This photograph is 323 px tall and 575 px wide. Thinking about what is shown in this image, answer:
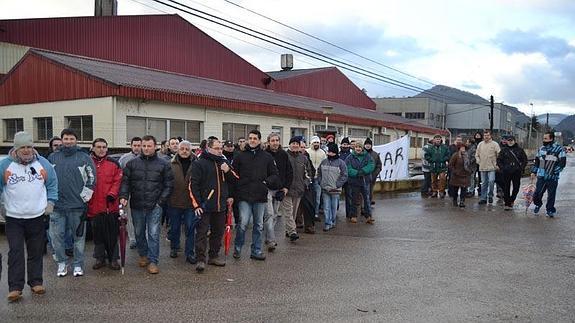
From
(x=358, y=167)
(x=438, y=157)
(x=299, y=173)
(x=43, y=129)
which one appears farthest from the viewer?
(x=43, y=129)

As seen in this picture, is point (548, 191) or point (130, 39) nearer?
point (548, 191)

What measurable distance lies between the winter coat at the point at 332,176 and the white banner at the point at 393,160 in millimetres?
7208

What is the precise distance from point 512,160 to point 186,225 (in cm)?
849

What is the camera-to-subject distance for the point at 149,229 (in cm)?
659

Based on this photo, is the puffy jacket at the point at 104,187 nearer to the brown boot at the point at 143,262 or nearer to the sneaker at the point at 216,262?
the brown boot at the point at 143,262

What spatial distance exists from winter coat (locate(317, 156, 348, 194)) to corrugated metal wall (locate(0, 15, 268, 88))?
1823cm

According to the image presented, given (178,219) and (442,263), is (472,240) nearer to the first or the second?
(442,263)

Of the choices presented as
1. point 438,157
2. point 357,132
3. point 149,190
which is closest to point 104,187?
point 149,190

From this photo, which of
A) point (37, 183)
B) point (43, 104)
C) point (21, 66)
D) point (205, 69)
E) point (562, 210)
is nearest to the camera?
point (37, 183)

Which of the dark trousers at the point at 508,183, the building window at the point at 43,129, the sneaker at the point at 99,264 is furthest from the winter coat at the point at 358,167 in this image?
the building window at the point at 43,129

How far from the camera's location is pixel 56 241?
6102 millimetres

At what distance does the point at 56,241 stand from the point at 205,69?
22449 mm

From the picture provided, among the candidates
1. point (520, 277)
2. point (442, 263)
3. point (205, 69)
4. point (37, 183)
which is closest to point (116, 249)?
point (37, 183)

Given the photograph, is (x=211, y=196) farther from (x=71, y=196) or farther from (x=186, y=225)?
(x=71, y=196)
